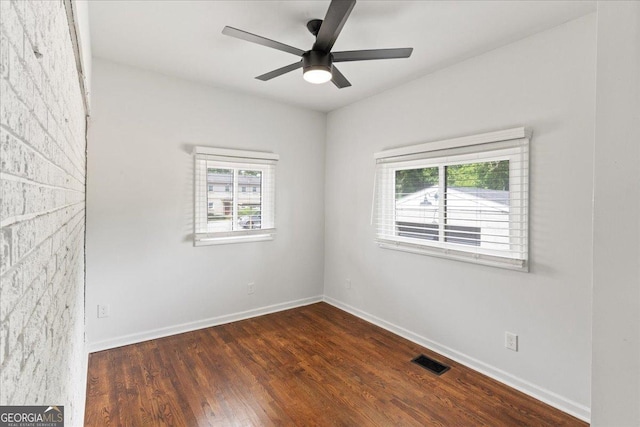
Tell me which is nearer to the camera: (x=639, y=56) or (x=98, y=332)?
(x=639, y=56)

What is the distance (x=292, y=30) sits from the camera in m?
2.38

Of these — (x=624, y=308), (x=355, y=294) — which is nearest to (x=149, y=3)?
(x=624, y=308)

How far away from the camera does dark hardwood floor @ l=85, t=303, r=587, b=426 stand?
210 cm

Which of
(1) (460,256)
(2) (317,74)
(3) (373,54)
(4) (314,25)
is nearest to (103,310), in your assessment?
(2) (317,74)

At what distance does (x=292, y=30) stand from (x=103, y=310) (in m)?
2.93

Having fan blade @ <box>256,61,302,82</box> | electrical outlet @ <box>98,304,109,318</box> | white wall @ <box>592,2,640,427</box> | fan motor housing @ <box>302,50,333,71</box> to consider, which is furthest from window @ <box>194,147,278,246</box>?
white wall @ <box>592,2,640,427</box>

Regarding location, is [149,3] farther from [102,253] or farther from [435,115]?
[435,115]

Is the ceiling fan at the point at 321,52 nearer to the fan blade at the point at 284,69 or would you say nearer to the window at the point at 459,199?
the fan blade at the point at 284,69

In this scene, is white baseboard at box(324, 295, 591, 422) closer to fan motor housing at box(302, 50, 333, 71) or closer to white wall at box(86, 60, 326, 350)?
white wall at box(86, 60, 326, 350)

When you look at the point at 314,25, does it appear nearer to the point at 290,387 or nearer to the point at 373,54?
the point at 373,54

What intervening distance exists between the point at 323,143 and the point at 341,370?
2874 mm

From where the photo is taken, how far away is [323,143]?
4.43m

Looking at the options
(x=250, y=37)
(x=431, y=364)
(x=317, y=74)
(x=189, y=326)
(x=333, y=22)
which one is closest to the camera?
(x=333, y=22)

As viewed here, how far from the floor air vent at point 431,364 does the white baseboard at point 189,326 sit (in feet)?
5.91
